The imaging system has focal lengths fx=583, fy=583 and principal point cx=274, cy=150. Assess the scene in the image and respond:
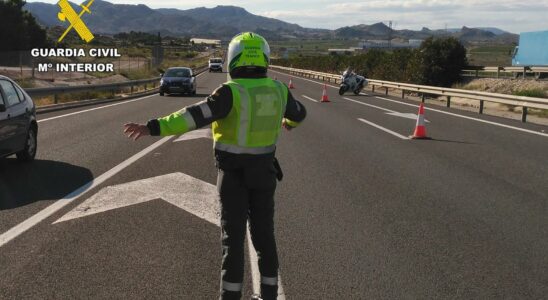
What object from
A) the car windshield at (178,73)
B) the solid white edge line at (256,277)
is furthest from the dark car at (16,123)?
the car windshield at (178,73)

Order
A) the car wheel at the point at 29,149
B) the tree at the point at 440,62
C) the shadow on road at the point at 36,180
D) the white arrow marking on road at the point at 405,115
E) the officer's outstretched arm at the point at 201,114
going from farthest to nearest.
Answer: the tree at the point at 440,62, the white arrow marking on road at the point at 405,115, the car wheel at the point at 29,149, the shadow on road at the point at 36,180, the officer's outstretched arm at the point at 201,114

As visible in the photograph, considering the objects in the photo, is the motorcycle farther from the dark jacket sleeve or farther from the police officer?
the police officer

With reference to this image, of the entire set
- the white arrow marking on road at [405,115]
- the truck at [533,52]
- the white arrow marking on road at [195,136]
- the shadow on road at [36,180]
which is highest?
the truck at [533,52]

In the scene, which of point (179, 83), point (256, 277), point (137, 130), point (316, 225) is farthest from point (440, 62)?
point (137, 130)

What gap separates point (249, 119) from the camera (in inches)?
141

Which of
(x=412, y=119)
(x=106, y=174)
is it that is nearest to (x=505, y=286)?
(x=106, y=174)

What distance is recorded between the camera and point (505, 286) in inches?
177

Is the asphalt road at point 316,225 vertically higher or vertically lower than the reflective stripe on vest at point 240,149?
lower

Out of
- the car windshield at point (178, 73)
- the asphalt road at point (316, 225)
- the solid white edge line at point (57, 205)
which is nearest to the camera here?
the asphalt road at point (316, 225)

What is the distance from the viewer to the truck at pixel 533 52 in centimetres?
3618

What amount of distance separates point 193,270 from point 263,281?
105 centimetres

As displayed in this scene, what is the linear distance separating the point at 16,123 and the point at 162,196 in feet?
10.6

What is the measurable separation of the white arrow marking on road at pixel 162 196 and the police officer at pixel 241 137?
8.08 feet

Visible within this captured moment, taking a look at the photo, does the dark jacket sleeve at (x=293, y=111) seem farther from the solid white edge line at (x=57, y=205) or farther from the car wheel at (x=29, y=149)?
the car wheel at (x=29, y=149)
